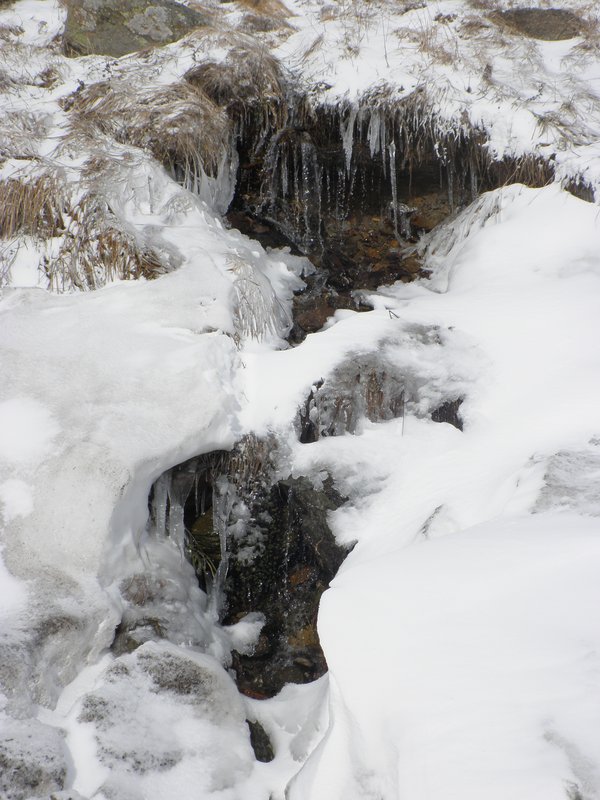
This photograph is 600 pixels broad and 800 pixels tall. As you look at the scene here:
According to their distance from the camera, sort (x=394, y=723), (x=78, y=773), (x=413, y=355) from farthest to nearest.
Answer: (x=413, y=355) < (x=78, y=773) < (x=394, y=723)

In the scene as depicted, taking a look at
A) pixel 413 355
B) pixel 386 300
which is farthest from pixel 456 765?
pixel 386 300

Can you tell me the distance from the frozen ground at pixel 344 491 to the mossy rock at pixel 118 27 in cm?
126

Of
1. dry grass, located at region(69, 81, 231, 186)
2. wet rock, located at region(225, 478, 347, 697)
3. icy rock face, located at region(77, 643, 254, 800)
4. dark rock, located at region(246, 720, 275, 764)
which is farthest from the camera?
dry grass, located at region(69, 81, 231, 186)

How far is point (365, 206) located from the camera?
5.83 metres

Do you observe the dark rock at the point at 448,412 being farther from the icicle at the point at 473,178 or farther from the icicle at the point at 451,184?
the icicle at the point at 451,184

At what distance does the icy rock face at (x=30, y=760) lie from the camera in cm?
206

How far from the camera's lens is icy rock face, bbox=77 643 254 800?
228cm

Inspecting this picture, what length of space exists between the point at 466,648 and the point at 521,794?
0.40 meters

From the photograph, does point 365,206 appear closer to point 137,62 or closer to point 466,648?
point 137,62

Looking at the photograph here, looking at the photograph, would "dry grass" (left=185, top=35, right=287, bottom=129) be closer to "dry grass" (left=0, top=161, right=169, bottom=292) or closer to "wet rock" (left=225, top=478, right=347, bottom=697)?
"dry grass" (left=0, top=161, right=169, bottom=292)

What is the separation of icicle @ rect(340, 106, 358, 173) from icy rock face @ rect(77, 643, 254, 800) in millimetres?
4417

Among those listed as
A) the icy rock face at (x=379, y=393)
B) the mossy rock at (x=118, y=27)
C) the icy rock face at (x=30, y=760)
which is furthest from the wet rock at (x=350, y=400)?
the mossy rock at (x=118, y=27)

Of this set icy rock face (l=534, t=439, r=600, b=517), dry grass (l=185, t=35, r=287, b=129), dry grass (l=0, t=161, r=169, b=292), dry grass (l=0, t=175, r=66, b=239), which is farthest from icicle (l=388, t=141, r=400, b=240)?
icy rock face (l=534, t=439, r=600, b=517)

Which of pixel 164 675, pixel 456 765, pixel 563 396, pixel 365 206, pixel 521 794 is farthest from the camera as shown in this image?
pixel 365 206
